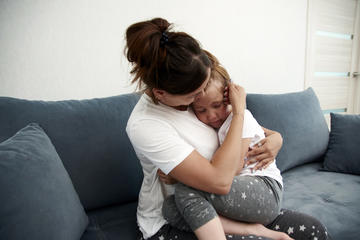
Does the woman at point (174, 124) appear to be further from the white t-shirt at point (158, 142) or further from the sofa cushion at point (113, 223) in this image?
the sofa cushion at point (113, 223)

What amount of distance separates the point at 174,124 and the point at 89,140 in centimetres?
48

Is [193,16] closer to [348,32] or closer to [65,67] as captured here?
[65,67]

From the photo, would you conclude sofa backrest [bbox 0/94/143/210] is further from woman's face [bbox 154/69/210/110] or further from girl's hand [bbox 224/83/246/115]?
girl's hand [bbox 224/83/246/115]

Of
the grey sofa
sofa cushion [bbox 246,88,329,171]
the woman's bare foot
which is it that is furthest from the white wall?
the woman's bare foot

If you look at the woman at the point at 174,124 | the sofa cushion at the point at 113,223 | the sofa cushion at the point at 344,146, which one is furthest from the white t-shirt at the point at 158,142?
the sofa cushion at the point at 344,146

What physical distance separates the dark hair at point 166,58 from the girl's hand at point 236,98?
206 millimetres

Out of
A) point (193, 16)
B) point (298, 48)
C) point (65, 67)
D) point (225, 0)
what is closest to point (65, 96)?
point (65, 67)

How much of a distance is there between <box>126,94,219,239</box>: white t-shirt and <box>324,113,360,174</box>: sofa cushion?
1106 millimetres

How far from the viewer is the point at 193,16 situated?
1801mm

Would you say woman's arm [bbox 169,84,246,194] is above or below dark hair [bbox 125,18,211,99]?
below

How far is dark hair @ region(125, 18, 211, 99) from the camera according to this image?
74 centimetres

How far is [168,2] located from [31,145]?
1.27 m

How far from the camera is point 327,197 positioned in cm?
132

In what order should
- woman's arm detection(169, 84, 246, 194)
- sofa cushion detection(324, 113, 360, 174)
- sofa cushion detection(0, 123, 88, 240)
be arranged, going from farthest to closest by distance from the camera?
sofa cushion detection(324, 113, 360, 174)
woman's arm detection(169, 84, 246, 194)
sofa cushion detection(0, 123, 88, 240)
